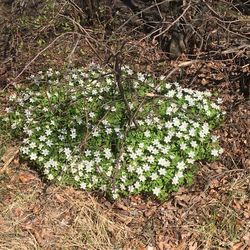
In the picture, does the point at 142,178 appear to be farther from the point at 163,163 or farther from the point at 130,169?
the point at 163,163

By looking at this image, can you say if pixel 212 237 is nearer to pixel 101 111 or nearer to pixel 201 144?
pixel 201 144

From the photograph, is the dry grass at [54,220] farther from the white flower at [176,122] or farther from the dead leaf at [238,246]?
the white flower at [176,122]

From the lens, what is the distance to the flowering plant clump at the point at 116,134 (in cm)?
468

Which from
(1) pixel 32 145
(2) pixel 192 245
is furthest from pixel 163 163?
(1) pixel 32 145

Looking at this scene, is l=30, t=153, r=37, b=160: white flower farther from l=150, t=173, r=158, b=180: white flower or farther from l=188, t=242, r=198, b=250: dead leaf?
l=188, t=242, r=198, b=250: dead leaf

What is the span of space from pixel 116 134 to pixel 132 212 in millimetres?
780

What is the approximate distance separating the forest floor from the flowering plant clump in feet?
0.47

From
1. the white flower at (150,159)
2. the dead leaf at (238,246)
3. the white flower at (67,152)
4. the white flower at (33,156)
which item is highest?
the white flower at (33,156)

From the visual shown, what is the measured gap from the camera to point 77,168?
4754 millimetres

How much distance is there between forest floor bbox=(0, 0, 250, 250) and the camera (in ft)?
14.4

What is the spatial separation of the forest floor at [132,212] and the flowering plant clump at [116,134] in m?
0.14

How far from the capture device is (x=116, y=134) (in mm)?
4871

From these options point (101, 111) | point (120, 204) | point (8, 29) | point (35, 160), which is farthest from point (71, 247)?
point (8, 29)

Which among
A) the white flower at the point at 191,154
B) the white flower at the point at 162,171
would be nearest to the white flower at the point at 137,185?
the white flower at the point at 162,171
